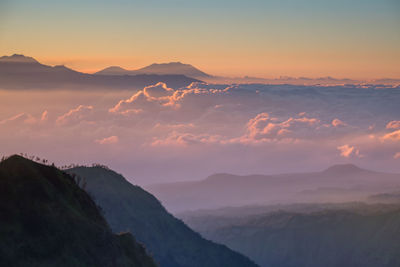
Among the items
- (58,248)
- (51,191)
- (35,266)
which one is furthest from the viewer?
(51,191)

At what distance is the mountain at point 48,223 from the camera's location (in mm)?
129250

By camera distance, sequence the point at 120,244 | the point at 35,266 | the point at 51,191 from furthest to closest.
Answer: the point at 120,244 → the point at 51,191 → the point at 35,266

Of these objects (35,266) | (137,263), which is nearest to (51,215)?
(35,266)

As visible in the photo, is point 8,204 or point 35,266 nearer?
point 35,266

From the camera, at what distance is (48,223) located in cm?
13775

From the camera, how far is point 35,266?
12600 centimetres

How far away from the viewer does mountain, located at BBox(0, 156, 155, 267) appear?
129 meters

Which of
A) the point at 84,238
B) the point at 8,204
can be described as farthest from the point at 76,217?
the point at 8,204

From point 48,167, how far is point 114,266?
75.3 ft

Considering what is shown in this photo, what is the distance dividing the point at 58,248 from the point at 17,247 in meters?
9.52

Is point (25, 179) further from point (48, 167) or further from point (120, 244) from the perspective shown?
point (120, 244)

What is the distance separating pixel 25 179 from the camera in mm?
142250

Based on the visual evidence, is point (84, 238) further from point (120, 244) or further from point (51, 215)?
point (120, 244)

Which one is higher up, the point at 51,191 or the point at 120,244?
the point at 51,191
